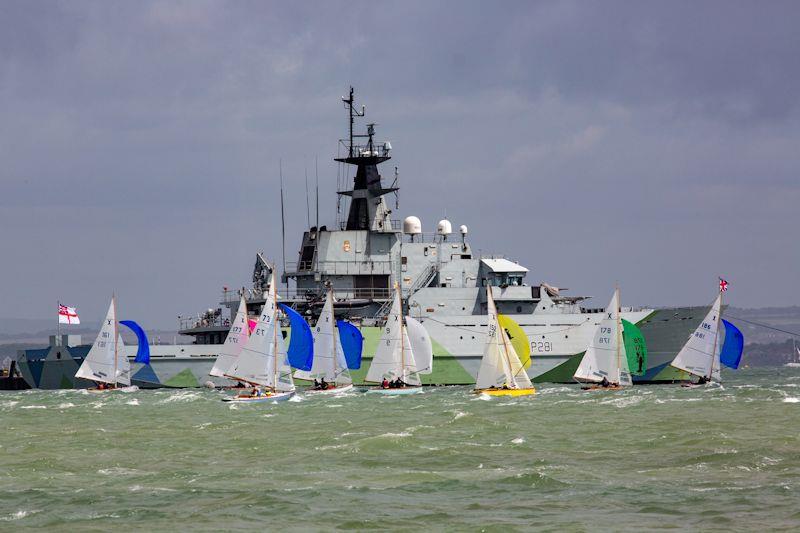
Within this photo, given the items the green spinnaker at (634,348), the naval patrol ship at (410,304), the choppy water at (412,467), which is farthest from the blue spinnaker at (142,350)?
the green spinnaker at (634,348)

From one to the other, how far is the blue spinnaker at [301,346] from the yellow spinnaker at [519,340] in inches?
392

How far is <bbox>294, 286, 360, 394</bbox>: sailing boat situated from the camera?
172 ft

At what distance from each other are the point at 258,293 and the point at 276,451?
111 feet

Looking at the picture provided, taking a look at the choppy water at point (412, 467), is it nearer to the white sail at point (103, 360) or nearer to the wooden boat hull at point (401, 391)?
the wooden boat hull at point (401, 391)

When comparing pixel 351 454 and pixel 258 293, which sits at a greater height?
Answer: pixel 258 293

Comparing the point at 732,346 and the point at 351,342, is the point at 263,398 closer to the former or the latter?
the point at 351,342

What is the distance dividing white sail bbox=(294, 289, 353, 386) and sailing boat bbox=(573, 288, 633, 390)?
35.0ft

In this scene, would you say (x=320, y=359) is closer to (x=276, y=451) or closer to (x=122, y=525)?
(x=276, y=451)

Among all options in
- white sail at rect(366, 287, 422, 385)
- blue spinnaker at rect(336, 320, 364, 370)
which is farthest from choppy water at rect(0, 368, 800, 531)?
blue spinnaker at rect(336, 320, 364, 370)

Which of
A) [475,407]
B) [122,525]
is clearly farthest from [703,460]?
[475,407]

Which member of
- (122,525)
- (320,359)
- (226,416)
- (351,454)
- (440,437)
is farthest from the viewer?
(320,359)

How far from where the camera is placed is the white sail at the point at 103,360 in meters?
57.4

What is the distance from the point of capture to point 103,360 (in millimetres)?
57750

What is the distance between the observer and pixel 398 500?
68.6 ft
